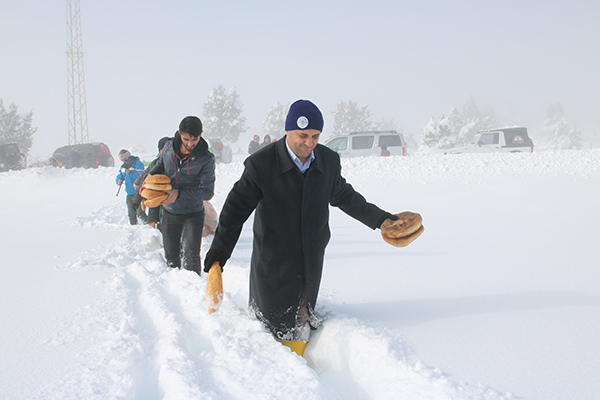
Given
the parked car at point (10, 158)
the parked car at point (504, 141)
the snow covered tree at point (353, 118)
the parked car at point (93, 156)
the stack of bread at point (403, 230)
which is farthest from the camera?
the snow covered tree at point (353, 118)

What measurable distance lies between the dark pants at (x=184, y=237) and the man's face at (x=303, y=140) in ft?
6.37

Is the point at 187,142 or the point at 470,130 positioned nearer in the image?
the point at 187,142

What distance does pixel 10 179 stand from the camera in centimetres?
1377

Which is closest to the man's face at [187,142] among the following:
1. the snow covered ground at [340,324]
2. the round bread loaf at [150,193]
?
the round bread loaf at [150,193]

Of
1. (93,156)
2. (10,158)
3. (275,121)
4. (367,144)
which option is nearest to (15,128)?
(10,158)

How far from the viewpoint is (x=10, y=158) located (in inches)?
841

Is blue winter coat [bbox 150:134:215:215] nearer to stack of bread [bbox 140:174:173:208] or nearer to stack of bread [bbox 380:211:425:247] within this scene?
stack of bread [bbox 140:174:173:208]

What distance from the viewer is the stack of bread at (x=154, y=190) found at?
11.2 ft

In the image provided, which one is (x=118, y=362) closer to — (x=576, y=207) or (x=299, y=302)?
(x=299, y=302)

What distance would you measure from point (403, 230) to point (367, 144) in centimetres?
1401

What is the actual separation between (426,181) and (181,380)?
985cm

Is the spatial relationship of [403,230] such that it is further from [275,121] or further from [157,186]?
[275,121]

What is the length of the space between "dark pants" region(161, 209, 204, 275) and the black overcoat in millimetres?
1606

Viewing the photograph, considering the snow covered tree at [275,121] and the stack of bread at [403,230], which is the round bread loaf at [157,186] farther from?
the snow covered tree at [275,121]
